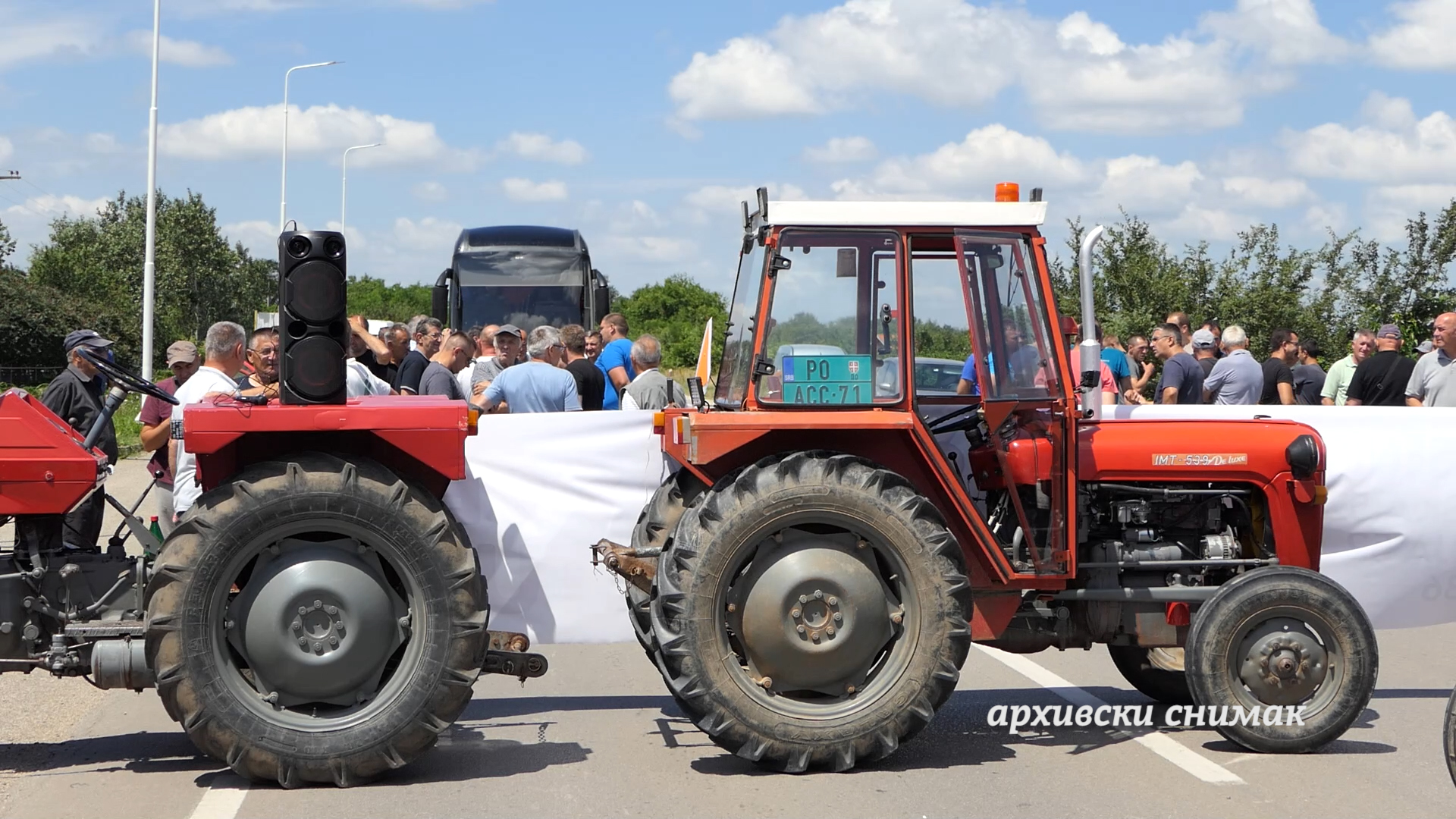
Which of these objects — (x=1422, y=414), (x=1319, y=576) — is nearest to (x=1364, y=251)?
(x=1422, y=414)

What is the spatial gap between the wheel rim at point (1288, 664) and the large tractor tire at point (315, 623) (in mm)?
3294

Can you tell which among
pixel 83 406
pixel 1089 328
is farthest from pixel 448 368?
pixel 1089 328

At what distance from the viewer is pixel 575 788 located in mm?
6016

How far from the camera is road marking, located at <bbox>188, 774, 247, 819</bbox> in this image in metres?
5.58

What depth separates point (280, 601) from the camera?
19.7 feet

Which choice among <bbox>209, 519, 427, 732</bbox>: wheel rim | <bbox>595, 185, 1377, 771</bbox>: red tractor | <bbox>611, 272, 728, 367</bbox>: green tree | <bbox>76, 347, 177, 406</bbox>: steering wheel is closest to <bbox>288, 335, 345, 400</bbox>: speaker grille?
<bbox>209, 519, 427, 732</bbox>: wheel rim

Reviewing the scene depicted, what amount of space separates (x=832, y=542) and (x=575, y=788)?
4.82 feet

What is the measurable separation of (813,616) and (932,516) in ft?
2.15

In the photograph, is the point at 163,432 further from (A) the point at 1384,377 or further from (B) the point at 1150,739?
(A) the point at 1384,377

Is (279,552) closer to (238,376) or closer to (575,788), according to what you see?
(575,788)

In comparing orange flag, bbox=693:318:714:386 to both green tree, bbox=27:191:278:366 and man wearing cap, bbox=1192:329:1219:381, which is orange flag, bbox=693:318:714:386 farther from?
green tree, bbox=27:191:278:366

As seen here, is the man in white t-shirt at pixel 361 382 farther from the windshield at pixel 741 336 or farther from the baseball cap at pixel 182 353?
the windshield at pixel 741 336

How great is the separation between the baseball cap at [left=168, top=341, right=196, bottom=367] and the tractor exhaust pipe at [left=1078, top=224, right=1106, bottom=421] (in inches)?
202

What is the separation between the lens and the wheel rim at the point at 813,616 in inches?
246
